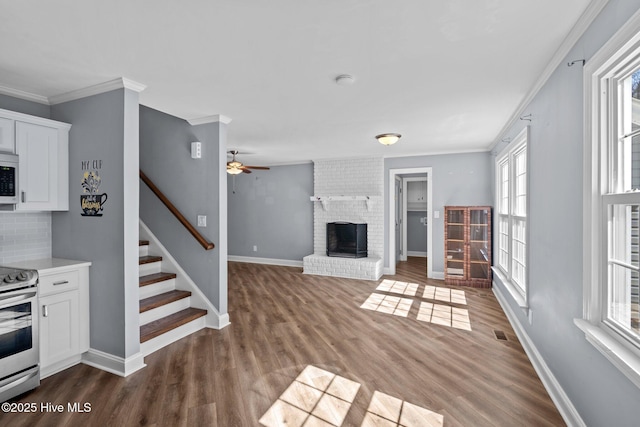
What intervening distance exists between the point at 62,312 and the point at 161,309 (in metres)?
0.89

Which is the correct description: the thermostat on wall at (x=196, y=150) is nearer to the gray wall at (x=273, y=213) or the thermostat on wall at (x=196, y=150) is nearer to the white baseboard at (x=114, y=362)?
the white baseboard at (x=114, y=362)

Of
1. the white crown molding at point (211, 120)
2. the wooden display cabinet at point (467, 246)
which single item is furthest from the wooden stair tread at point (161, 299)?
the wooden display cabinet at point (467, 246)

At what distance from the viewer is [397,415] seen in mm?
2096

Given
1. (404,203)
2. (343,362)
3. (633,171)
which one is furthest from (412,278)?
(633,171)

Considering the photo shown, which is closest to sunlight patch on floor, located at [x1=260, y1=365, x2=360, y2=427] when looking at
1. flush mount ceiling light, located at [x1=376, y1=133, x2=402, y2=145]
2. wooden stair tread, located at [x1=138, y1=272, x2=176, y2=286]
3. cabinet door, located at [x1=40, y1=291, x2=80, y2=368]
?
cabinet door, located at [x1=40, y1=291, x2=80, y2=368]

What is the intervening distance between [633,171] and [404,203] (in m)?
6.51

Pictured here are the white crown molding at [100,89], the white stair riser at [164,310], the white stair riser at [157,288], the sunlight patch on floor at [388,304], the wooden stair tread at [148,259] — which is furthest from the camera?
the sunlight patch on floor at [388,304]

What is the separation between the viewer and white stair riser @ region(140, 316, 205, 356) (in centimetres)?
297

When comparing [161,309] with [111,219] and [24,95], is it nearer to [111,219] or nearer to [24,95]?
[111,219]

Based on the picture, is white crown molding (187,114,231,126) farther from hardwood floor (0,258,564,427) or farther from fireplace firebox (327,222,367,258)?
fireplace firebox (327,222,367,258)

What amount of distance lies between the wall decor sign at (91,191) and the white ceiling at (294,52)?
69cm

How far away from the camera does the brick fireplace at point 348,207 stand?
6195 mm

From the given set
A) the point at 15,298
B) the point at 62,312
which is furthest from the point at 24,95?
the point at 62,312

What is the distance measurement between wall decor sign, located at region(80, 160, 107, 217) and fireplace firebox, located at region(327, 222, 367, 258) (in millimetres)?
4423
